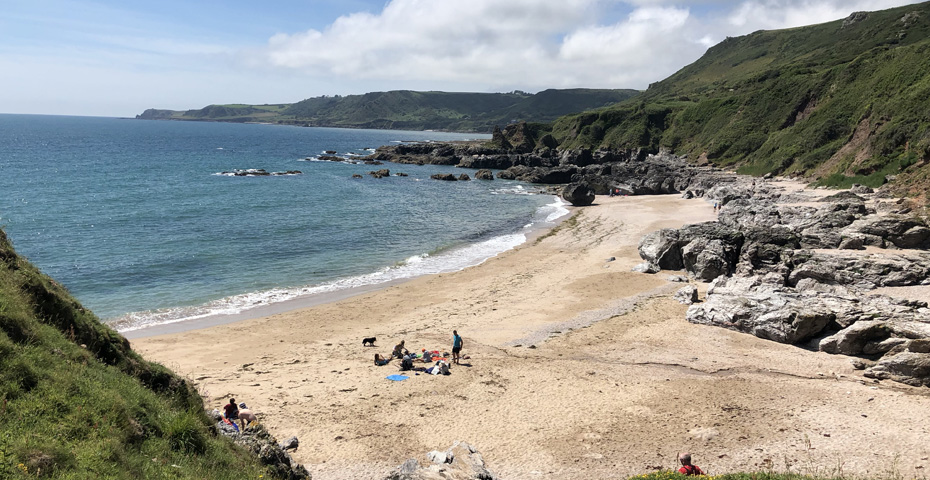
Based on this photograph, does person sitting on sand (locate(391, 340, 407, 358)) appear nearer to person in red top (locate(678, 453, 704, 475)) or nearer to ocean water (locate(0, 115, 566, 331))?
person in red top (locate(678, 453, 704, 475))

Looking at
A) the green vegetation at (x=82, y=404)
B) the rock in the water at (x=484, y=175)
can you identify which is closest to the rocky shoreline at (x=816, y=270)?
the green vegetation at (x=82, y=404)

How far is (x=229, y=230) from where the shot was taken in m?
48.2

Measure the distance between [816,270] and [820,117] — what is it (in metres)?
62.9

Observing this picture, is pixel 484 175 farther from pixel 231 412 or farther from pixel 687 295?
pixel 231 412

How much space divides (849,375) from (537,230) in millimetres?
37277

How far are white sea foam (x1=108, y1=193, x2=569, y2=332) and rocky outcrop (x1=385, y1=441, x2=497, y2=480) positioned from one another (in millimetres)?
20048

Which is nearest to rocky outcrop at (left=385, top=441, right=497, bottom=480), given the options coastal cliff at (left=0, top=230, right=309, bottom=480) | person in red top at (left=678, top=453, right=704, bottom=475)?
coastal cliff at (left=0, top=230, right=309, bottom=480)

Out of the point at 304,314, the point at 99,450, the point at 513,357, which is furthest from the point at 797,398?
the point at 304,314

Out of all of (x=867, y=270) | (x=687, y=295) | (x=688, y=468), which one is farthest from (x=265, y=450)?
(x=867, y=270)

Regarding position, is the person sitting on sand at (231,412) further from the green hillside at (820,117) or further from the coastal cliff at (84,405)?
the green hillside at (820,117)

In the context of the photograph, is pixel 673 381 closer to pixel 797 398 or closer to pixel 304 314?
pixel 797 398

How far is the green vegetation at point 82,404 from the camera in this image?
7242 millimetres

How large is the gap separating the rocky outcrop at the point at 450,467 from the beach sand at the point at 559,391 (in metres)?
0.86

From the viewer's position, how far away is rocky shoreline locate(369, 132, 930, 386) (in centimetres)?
1938
